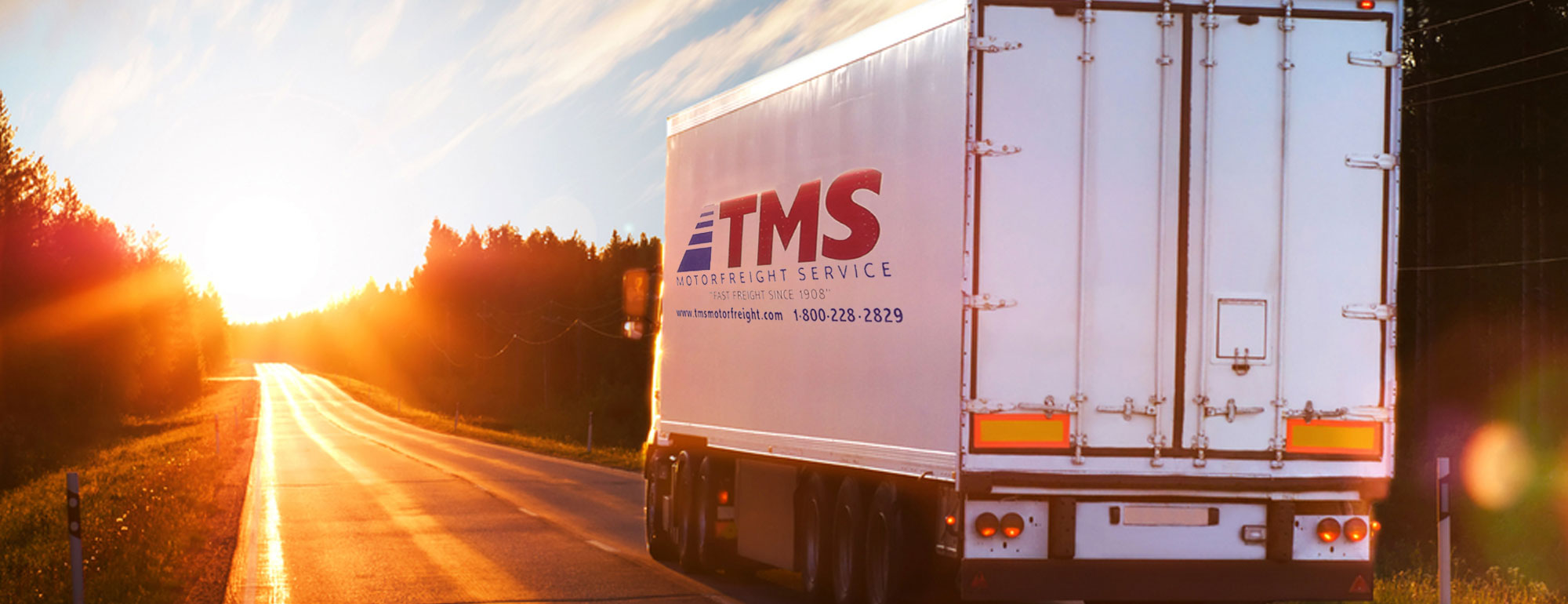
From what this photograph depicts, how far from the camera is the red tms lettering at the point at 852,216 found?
9.22 m

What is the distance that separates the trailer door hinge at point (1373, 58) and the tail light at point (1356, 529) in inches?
104

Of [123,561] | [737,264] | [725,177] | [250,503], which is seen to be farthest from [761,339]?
[250,503]

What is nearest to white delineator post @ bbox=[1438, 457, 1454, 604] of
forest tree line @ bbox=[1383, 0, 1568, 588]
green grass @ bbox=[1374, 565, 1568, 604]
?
green grass @ bbox=[1374, 565, 1568, 604]

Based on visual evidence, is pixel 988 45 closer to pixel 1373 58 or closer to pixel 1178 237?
pixel 1178 237

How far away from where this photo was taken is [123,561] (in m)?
13.8

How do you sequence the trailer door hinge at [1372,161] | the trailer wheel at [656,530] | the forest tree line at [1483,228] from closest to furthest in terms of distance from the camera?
the trailer door hinge at [1372,161]
the trailer wheel at [656,530]
the forest tree line at [1483,228]

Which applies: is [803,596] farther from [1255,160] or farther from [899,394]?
Answer: [1255,160]

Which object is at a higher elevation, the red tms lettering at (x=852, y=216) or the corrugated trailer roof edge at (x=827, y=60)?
the corrugated trailer roof edge at (x=827, y=60)

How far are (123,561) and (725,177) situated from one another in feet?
23.7

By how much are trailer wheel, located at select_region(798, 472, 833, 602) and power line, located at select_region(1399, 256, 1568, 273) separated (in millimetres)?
24171

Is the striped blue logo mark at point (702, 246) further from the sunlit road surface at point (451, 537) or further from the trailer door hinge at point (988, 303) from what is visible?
the trailer door hinge at point (988, 303)

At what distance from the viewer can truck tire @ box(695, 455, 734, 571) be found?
1255cm

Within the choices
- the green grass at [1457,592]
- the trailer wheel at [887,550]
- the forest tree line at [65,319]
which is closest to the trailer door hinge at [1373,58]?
the trailer wheel at [887,550]

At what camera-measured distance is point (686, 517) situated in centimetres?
1326
